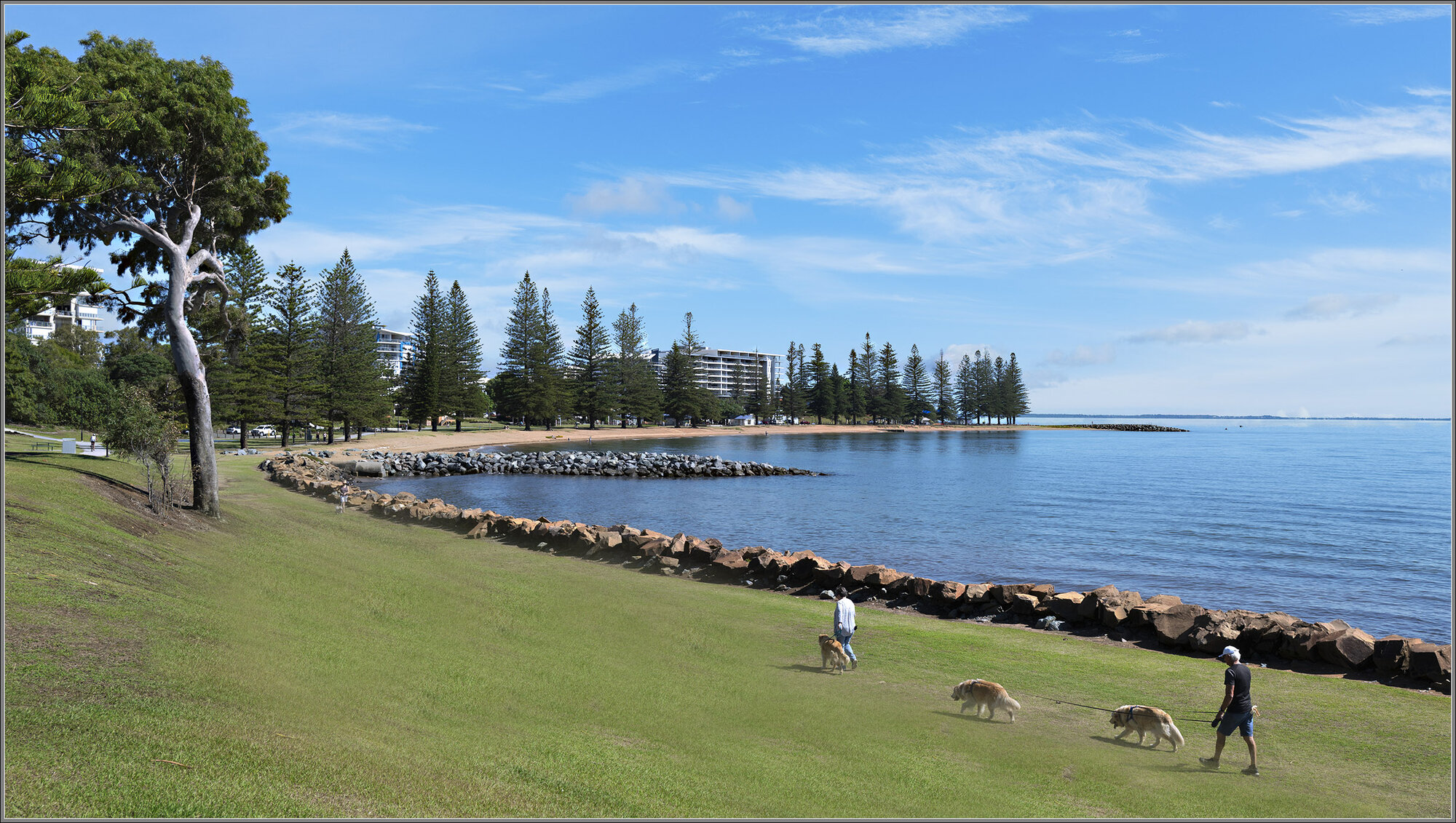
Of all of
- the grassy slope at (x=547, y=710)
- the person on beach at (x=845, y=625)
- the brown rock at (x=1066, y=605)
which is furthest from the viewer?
the brown rock at (x=1066, y=605)

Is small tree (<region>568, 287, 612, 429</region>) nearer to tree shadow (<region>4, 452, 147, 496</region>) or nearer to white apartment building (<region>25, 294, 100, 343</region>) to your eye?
white apartment building (<region>25, 294, 100, 343</region>)

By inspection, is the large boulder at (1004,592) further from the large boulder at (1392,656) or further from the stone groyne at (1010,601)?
the large boulder at (1392,656)

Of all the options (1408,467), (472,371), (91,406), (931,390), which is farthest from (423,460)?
(931,390)

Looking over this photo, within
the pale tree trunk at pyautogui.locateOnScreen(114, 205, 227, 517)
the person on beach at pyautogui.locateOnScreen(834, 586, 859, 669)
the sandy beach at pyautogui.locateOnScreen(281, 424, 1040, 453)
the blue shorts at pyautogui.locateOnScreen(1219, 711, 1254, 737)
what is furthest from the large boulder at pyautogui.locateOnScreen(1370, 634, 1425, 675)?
the sandy beach at pyautogui.locateOnScreen(281, 424, 1040, 453)

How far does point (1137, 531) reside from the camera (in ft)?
103

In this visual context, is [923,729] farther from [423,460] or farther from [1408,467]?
[1408,467]

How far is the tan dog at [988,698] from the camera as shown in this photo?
931cm

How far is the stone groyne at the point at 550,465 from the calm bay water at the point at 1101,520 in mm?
3049

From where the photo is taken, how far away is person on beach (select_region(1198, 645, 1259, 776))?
8.20 m

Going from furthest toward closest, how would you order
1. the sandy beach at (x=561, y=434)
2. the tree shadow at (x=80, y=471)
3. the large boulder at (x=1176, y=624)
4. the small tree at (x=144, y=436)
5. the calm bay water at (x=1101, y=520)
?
the sandy beach at (x=561, y=434) → the calm bay water at (x=1101, y=520) → the tree shadow at (x=80, y=471) → the small tree at (x=144, y=436) → the large boulder at (x=1176, y=624)

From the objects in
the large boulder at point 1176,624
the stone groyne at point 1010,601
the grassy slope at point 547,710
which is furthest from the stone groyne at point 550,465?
the large boulder at point 1176,624

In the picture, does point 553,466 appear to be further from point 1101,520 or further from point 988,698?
point 988,698

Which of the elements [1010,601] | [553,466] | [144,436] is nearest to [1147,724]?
[1010,601]

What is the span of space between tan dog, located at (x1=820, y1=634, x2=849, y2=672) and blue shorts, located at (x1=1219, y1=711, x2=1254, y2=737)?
4624 millimetres
